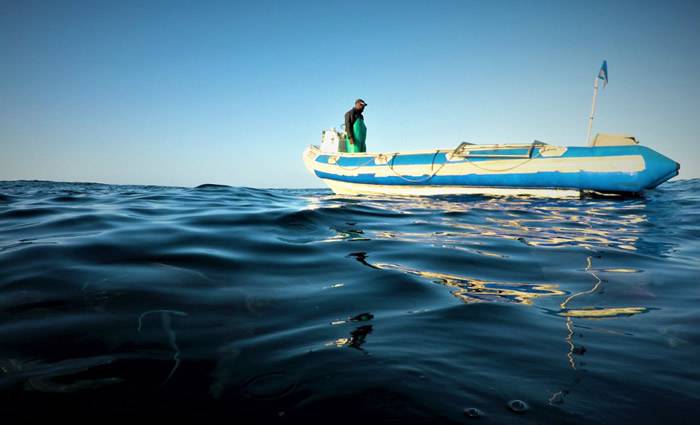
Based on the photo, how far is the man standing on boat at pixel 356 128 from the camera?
11.0 m

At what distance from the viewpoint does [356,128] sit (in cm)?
1197

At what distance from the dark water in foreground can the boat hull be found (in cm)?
657

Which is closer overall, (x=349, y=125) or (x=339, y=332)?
(x=339, y=332)

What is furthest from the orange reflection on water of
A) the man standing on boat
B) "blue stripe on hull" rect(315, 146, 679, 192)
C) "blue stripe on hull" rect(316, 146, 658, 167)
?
the man standing on boat

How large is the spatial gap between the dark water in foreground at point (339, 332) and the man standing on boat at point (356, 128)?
867 centimetres

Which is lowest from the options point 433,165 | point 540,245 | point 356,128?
point 540,245

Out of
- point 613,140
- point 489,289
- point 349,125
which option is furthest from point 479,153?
point 489,289

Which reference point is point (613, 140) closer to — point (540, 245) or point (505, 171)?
point (505, 171)

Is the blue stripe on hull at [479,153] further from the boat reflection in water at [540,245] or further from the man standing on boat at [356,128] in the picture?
the boat reflection in water at [540,245]

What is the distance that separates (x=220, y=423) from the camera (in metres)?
0.85

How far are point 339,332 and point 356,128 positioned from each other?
11113 millimetres

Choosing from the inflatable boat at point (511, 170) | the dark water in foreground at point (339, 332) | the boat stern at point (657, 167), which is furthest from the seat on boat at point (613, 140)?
the dark water in foreground at point (339, 332)

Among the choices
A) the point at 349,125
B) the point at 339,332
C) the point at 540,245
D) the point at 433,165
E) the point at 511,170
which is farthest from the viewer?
the point at 349,125

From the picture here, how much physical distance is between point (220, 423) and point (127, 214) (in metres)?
4.70
